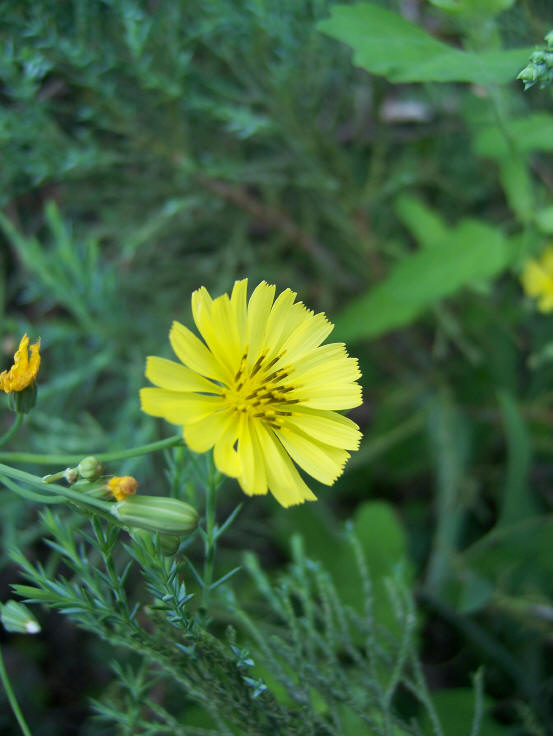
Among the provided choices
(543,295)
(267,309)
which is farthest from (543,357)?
(267,309)

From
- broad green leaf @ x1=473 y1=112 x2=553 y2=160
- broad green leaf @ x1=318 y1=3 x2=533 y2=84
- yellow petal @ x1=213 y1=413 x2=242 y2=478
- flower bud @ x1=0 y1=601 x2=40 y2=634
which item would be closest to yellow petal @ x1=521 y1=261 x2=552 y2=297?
broad green leaf @ x1=473 y1=112 x2=553 y2=160

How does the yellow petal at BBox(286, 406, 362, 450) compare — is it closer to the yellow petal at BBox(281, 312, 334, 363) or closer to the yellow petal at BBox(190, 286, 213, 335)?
the yellow petal at BBox(281, 312, 334, 363)

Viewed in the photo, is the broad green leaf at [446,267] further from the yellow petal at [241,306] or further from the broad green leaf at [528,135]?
the yellow petal at [241,306]

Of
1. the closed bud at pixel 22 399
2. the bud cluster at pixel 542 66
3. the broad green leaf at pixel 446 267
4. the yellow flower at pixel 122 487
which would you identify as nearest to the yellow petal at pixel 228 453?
the yellow flower at pixel 122 487

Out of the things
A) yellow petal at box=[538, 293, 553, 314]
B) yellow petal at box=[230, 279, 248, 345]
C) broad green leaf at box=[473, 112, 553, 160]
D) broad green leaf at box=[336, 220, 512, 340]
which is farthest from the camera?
yellow petal at box=[538, 293, 553, 314]

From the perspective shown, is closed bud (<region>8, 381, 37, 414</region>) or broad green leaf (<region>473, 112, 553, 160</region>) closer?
closed bud (<region>8, 381, 37, 414</region>)

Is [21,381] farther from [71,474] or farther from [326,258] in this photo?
[326,258]

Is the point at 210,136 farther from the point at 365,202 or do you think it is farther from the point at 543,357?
the point at 543,357
